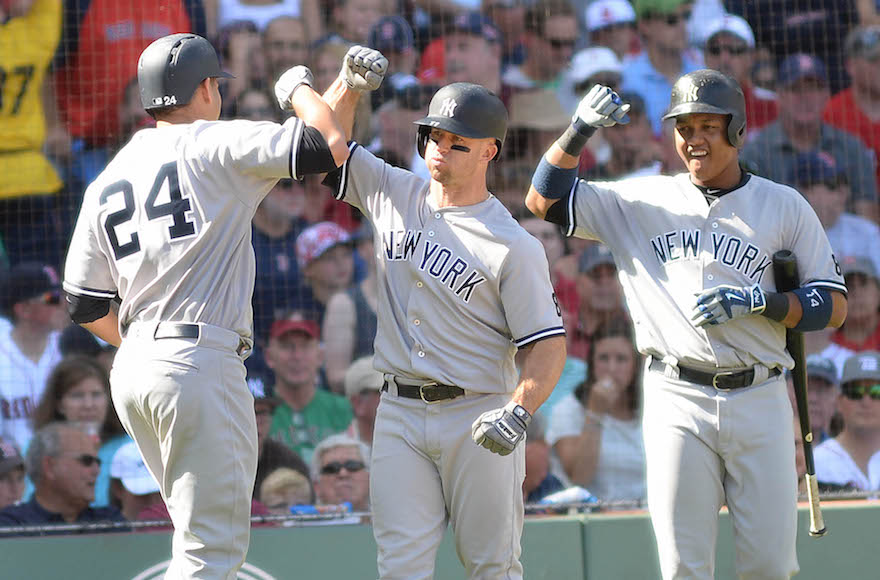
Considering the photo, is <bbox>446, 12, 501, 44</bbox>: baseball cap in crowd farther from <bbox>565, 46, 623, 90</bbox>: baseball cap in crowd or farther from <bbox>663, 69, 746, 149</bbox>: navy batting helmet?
<bbox>663, 69, 746, 149</bbox>: navy batting helmet

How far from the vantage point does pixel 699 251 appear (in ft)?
13.5

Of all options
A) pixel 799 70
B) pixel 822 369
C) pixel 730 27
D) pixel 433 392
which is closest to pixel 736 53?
pixel 730 27

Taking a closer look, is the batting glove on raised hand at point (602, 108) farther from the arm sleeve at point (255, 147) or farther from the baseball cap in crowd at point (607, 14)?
the baseball cap in crowd at point (607, 14)

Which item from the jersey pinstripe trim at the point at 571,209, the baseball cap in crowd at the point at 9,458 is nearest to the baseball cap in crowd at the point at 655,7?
the jersey pinstripe trim at the point at 571,209

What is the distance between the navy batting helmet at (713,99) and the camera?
407 centimetres

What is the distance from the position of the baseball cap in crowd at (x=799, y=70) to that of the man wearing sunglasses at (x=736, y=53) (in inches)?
4.6

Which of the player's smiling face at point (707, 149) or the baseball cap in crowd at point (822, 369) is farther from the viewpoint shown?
the baseball cap in crowd at point (822, 369)

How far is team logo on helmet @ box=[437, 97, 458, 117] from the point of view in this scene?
387cm

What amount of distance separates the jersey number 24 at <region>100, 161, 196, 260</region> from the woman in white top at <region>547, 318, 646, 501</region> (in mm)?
2772

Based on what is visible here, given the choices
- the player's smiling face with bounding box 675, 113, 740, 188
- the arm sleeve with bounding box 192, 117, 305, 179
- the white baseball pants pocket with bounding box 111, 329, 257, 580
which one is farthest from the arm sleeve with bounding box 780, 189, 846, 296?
the white baseball pants pocket with bounding box 111, 329, 257, 580

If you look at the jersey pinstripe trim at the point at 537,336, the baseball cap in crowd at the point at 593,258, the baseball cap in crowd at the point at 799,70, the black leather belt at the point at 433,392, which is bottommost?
the black leather belt at the point at 433,392

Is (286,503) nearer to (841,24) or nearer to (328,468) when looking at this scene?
(328,468)

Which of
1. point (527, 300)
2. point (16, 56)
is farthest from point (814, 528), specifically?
point (16, 56)

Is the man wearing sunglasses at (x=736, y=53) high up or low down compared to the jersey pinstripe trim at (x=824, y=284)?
up
